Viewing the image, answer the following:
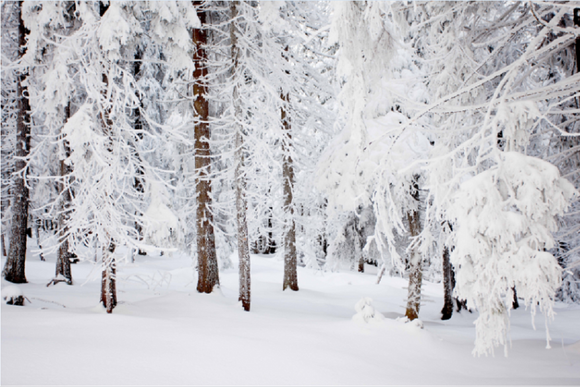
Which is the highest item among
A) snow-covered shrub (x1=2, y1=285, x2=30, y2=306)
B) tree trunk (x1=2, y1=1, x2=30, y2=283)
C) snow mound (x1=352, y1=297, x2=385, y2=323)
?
tree trunk (x1=2, y1=1, x2=30, y2=283)

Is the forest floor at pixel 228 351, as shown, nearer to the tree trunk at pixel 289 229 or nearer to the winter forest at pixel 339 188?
the winter forest at pixel 339 188

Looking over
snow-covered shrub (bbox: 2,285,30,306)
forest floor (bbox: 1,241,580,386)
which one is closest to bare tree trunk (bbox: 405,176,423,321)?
forest floor (bbox: 1,241,580,386)

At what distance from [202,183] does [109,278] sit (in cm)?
359

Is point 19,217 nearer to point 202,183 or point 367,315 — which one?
point 202,183

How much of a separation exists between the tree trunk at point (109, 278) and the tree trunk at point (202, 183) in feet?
8.29

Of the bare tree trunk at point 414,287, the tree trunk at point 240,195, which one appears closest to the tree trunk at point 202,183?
the tree trunk at point 240,195

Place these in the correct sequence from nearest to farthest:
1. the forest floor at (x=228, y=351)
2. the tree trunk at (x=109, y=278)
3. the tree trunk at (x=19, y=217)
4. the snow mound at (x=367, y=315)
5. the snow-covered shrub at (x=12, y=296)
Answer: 1. the forest floor at (x=228, y=351)
2. the tree trunk at (x=109, y=278)
3. the snow-covered shrub at (x=12, y=296)
4. the snow mound at (x=367, y=315)
5. the tree trunk at (x=19, y=217)

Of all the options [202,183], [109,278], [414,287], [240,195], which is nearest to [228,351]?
[109,278]

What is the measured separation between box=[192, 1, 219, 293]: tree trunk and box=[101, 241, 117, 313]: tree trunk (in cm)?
253

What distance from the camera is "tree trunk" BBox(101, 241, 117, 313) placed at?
5926mm

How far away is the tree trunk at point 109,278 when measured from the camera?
5.93 m

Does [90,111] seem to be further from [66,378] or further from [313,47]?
[313,47]

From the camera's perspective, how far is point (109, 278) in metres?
6.24

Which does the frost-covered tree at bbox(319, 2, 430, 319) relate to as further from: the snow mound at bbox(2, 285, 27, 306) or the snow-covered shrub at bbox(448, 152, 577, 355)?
the snow mound at bbox(2, 285, 27, 306)
